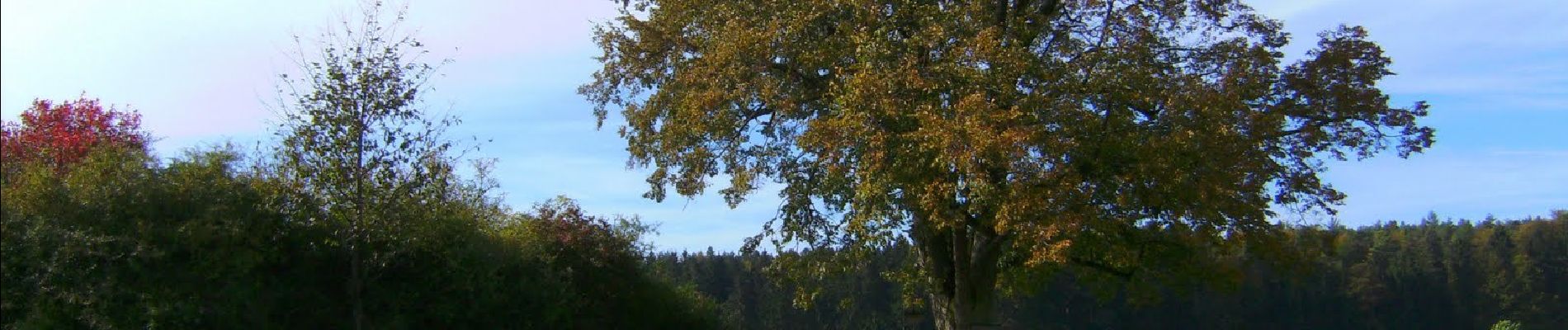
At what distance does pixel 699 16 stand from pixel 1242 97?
321 inches

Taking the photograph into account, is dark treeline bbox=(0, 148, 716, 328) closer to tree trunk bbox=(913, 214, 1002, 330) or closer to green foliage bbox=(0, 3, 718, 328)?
green foliage bbox=(0, 3, 718, 328)

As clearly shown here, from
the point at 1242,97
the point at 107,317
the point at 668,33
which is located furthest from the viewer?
the point at 668,33

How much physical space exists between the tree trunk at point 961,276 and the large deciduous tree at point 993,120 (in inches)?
1.6

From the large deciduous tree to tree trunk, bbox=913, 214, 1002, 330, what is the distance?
0.04 metres

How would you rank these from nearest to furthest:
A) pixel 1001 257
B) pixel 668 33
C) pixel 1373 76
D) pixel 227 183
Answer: pixel 227 183, pixel 1373 76, pixel 668 33, pixel 1001 257

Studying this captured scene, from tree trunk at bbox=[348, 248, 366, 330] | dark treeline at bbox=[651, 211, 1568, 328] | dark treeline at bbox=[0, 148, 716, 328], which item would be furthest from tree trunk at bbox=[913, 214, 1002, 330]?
dark treeline at bbox=[651, 211, 1568, 328]

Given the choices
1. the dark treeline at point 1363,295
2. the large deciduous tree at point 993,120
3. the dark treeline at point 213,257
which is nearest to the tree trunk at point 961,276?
the large deciduous tree at point 993,120

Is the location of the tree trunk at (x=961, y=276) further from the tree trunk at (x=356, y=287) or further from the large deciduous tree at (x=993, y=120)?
the tree trunk at (x=356, y=287)

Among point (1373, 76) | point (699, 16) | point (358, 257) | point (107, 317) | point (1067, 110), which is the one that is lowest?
point (107, 317)

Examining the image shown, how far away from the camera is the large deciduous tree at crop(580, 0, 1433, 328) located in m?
14.7

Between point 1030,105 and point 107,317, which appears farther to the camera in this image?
point 1030,105

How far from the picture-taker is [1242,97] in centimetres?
1598

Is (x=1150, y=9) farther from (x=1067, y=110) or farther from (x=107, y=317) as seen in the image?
(x=107, y=317)

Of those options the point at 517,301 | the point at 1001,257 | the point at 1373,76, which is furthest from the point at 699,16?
the point at 1373,76
